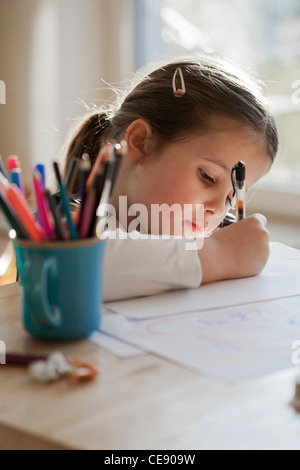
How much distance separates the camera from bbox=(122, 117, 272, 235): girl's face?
1017 mm

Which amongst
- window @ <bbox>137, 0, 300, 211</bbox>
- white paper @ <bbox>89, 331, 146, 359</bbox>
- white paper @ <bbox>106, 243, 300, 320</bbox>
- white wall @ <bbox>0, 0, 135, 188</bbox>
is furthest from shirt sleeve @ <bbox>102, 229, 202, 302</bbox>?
white wall @ <bbox>0, 0, 135, 188</bbox>

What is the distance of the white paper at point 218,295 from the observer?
706 mm

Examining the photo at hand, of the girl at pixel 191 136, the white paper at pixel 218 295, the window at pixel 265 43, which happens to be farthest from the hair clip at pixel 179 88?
the window at pixel 265 43

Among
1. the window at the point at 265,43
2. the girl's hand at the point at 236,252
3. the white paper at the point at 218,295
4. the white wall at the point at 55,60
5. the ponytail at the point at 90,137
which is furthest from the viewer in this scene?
the white wall at the point at 55,60

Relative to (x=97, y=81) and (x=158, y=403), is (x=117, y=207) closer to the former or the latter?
(x=158, y=403)

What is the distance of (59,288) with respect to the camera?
60cm

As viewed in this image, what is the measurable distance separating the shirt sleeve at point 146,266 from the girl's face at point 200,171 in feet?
0.78

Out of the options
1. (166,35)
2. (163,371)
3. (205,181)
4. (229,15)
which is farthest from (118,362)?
(166,35)

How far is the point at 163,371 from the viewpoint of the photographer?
0.54m

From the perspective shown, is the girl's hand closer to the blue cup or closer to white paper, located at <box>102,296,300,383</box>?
white paper, located at <box>102,296,300,383</box>

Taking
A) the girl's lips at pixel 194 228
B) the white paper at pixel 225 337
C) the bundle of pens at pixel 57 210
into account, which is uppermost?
the bundle of pens at pixel 57 210

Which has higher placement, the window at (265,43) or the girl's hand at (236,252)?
the window at (265,43)

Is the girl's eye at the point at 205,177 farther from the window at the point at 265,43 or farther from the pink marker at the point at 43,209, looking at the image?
the window at the point at 265,43

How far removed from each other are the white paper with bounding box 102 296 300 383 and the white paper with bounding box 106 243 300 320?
0.02m
